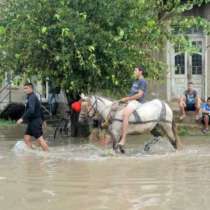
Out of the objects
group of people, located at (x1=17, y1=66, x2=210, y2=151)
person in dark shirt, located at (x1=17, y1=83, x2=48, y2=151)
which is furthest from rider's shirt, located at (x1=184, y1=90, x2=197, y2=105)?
person in dark shirt, located at (x1=17, y1=83, x2=48, y2=151)

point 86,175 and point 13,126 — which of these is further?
point 13,126

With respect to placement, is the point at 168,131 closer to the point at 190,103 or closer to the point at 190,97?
the point at 190,103

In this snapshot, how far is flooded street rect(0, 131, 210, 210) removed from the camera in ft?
27.6

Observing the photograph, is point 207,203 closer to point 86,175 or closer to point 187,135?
point 86,175

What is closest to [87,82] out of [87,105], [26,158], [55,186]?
[87,105]

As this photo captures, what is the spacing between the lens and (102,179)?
10258mm

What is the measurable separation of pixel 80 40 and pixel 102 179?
5306mm

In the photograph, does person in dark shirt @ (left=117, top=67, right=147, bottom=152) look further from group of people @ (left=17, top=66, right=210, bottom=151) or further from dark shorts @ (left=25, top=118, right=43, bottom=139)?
dark shorts @ (left=25, top=118, right=43, bottom=139)

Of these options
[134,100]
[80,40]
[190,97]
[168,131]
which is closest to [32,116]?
[80,40]

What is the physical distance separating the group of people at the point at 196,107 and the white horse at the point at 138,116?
13.2ft

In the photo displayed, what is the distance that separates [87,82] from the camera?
15656 mm

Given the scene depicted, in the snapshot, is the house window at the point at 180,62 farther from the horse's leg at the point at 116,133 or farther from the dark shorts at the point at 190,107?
the horse's leg at the point at 116,133

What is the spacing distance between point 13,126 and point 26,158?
6.99 metres

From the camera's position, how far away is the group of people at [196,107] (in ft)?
59.3
